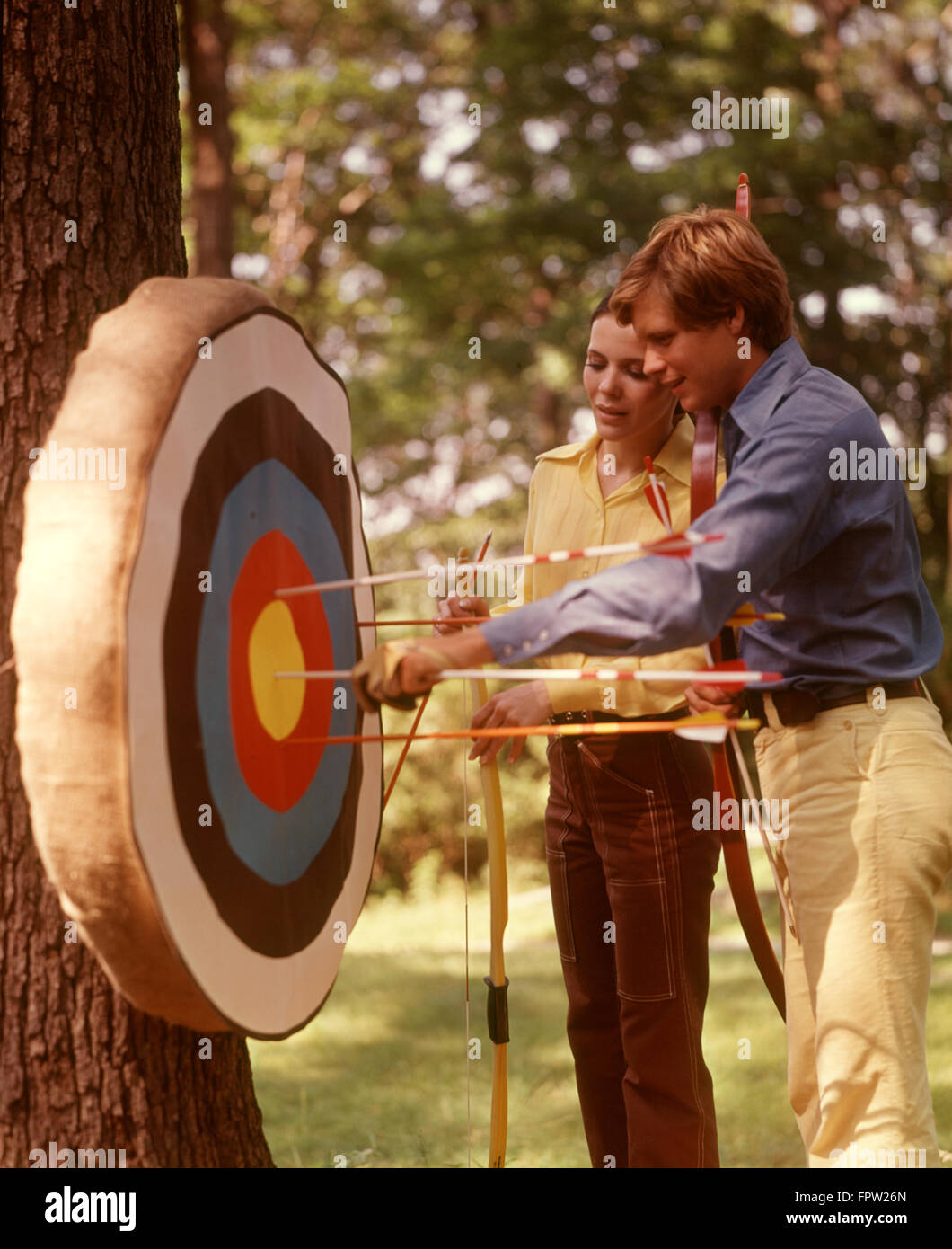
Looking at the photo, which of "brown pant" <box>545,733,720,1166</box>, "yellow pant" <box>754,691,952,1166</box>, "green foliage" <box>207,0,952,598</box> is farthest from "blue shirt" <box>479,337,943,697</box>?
"green foliage" <box>207,0,952,598</box>

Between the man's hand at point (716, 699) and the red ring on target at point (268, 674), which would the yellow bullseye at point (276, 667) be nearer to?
the red ring on target at point (268, 674)

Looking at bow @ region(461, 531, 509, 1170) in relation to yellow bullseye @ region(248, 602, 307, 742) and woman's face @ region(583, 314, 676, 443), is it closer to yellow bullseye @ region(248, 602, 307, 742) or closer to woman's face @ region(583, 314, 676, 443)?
woman's face @ region(583, 314, 676, 443)

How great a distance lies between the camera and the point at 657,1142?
7.91 feet

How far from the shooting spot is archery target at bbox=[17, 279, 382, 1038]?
1688 millimetres

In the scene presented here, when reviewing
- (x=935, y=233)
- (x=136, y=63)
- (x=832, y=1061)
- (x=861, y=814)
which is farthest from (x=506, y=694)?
(x=935, y=233)

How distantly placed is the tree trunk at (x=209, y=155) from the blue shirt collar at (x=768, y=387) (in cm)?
663

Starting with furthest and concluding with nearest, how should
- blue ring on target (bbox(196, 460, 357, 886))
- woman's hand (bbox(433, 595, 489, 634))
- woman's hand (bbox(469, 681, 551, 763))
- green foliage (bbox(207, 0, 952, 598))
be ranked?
green foliage (bbox(207, 0, 952, 598)), woman's hand (bbox(433, 595, 489, 634)), woman's hand (bbox(469, 681, 551, 763)), blue ring on target (bbox(196, 460, 357, 886))

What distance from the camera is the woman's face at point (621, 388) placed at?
95.7 inches

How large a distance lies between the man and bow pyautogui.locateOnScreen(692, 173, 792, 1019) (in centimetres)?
9

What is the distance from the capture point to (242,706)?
199cm

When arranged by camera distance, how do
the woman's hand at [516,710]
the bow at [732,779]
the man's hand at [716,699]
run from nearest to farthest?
1. the man's hand at [716,699]
2. the bow at [732,779]
3. the woman's hand at [516,710]

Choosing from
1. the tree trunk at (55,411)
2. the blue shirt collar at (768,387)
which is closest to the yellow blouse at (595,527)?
the blue shirt collar at (768,387)

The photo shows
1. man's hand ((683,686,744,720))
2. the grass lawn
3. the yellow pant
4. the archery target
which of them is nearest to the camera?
the archery target
